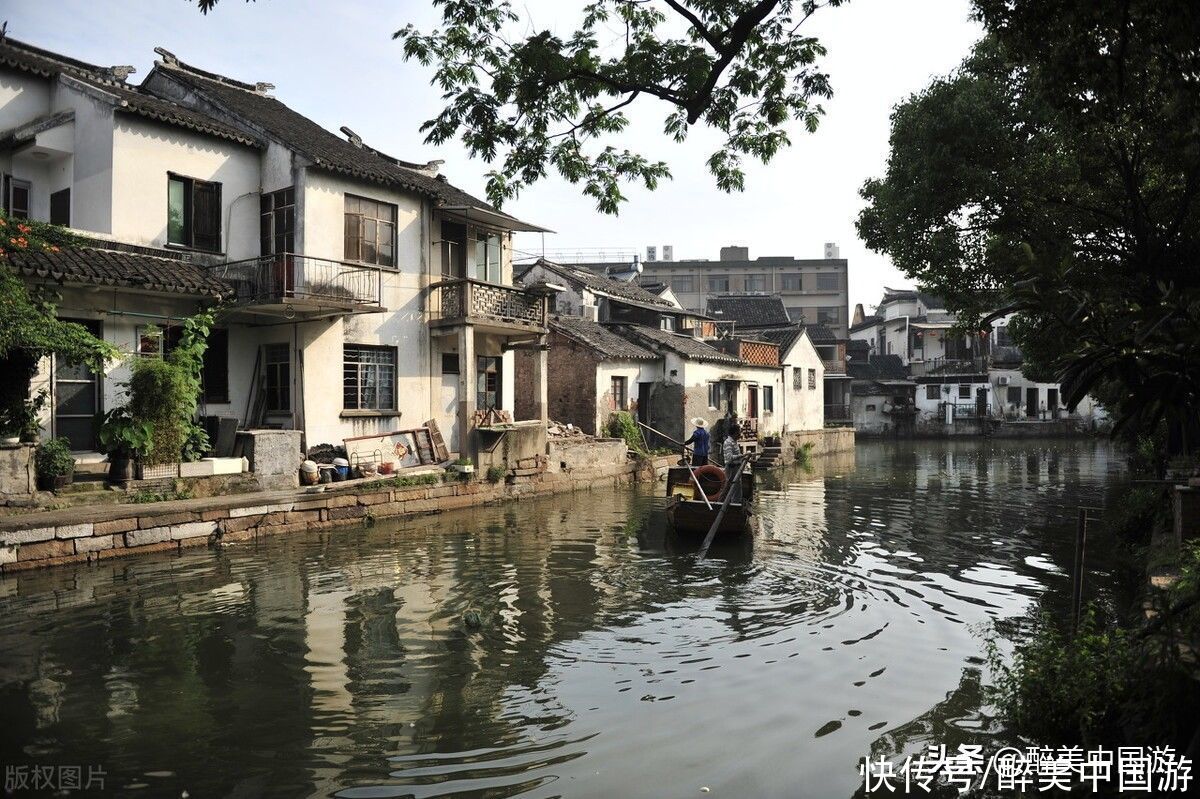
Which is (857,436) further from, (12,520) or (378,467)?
(12,520)

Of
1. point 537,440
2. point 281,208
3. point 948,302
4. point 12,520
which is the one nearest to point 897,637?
point 948,302

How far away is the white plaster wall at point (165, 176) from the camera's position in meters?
15.3

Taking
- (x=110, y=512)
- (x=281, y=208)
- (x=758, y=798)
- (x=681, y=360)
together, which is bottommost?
(x=758, y=798)

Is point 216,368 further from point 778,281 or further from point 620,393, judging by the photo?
point 778,281

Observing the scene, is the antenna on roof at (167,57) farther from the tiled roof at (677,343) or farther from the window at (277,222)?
the tiled roof at (677,343)

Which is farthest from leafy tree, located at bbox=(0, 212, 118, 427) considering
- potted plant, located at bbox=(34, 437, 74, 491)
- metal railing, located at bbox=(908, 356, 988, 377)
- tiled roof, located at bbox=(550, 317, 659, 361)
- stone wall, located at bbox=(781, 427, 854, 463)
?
metal railing, located at bbox=(908, 356, 988, 377)

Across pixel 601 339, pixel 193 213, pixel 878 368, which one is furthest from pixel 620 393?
pixel 878 368

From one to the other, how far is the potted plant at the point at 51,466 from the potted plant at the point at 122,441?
0.64 meters

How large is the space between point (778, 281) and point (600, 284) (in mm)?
35769

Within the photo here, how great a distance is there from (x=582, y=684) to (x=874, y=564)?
6839 millimetres

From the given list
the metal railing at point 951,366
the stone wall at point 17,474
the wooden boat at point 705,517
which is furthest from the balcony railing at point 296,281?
the metal railing at point 951,366

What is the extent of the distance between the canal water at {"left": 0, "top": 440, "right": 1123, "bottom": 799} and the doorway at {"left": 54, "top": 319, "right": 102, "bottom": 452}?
442 cm

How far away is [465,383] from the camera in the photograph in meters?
19.4

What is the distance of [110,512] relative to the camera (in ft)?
38.7
